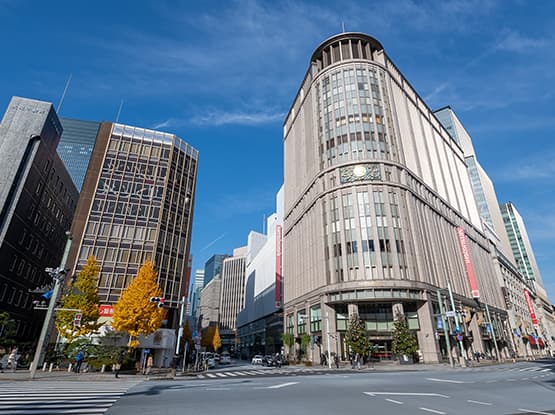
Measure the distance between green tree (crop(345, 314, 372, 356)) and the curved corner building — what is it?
4.18 m

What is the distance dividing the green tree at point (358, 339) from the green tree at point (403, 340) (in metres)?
3.45

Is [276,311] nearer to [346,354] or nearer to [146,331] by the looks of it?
[346,354]

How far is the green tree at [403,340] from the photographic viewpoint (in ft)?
120

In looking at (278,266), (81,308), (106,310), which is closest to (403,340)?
(81,308)

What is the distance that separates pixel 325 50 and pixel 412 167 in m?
28.8

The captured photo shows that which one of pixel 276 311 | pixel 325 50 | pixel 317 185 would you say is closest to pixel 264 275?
pixel 276 311

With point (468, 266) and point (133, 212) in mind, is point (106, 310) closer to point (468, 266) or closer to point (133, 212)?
point (133, 212)

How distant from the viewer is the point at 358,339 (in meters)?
36.4

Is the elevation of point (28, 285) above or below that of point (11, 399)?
above

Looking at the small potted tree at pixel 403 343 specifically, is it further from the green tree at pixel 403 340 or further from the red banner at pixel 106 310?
the red banner at pixel 106 310

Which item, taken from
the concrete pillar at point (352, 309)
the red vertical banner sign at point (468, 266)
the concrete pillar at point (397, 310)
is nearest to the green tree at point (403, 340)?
the concrete pillar at point (397, 310)

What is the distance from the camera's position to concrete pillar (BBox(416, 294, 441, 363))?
38.4 meters

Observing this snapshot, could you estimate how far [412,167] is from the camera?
54688 mm

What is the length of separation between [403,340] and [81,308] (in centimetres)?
3568
